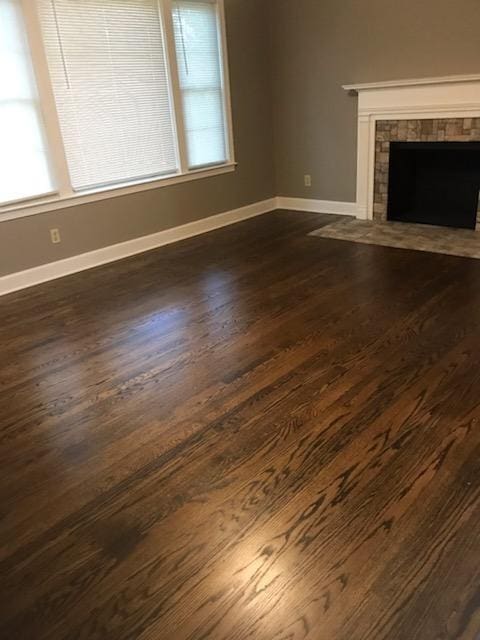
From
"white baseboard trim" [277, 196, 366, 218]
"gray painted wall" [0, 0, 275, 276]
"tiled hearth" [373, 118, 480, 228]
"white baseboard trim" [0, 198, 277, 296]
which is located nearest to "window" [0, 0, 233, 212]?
"gray painted wall" [0, 0, 275, 276]

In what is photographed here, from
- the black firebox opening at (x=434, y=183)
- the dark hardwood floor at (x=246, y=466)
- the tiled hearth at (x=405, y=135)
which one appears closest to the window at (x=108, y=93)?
the dark hardwood floor at (x=246, y=466)

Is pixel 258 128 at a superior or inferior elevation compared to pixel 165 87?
inferior

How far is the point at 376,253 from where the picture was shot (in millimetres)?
4297

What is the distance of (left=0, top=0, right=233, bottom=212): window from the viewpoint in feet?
12.3

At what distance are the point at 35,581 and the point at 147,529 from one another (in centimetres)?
35

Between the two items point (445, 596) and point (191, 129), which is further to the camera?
point (191, 129)

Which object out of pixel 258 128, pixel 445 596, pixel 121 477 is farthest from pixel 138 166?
pixel 445 596

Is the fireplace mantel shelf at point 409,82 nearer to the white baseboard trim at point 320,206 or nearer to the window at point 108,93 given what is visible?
the white baseboard trim at point 320,206

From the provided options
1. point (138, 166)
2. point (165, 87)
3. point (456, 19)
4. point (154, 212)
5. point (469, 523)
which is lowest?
point (469, 523)

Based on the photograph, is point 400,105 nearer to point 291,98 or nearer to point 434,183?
point 434,183

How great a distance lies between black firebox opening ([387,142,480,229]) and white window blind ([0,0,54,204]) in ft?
10.7

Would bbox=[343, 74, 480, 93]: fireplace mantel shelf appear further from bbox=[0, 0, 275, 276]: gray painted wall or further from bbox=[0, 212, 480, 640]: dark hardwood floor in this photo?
bbox=[0, 212, 480, 640]: dark hardwood floor

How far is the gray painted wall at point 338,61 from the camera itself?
448 centimetres

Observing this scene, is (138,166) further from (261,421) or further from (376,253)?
(261,421)
